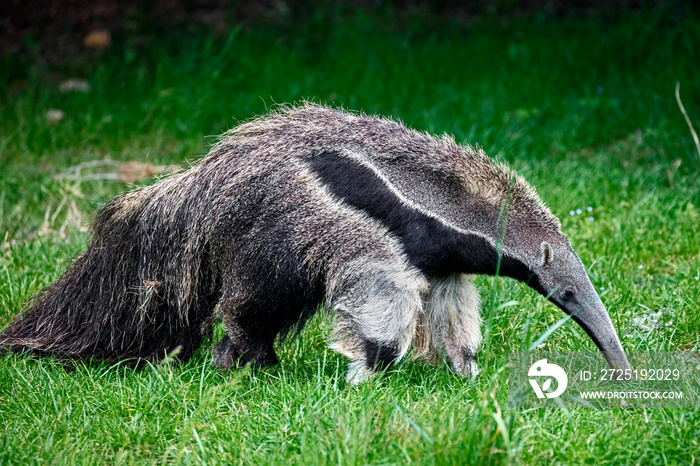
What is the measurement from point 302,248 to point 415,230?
0.62m

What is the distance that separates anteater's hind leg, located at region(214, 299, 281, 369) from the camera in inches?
183

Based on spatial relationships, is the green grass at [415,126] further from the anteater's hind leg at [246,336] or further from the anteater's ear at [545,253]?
the anteater's ear at [545,253]

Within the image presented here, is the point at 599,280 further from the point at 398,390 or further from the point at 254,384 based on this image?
the point at 254,384

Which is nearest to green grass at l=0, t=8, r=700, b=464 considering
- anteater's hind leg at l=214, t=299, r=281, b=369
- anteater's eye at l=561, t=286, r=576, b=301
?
anteater's hind leg at l=214, t=299, r=281, b=369

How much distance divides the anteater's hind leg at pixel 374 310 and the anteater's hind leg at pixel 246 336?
457 mm

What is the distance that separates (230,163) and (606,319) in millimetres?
2223

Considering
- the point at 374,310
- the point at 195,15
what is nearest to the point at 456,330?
the point at 374,310

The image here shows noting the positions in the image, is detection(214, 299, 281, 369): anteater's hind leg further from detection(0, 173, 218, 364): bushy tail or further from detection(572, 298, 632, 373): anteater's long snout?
detection(572, 298, 632, 373): anteater's long snout

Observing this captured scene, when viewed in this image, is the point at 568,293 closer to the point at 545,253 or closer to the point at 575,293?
the point at 575,293

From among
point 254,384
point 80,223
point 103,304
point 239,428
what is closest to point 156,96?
point 80,223

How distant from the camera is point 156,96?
31.3ft

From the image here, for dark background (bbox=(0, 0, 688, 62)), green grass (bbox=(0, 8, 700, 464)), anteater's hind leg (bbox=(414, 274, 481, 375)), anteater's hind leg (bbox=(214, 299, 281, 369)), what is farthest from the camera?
dark background (bbox=(0, 0, 688, 62))

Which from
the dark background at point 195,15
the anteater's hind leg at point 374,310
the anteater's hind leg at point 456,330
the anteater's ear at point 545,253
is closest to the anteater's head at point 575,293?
the anteater's ear at point 545,253

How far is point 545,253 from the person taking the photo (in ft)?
14.1
